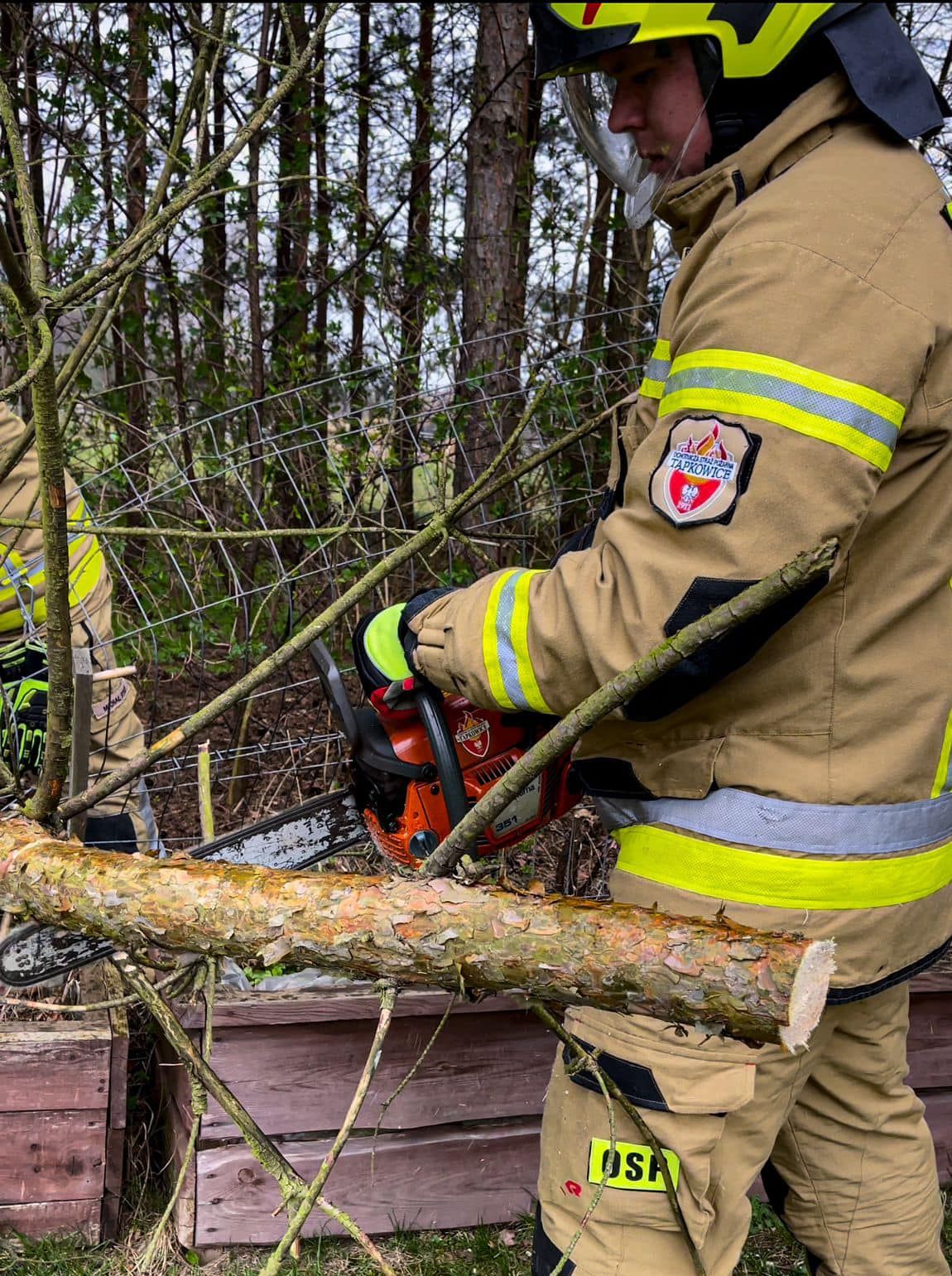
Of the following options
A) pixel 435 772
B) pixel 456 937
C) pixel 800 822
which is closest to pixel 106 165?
pixel 435 772

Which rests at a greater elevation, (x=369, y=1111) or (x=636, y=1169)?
(x=636, y=1169)

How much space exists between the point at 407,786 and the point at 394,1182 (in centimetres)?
127

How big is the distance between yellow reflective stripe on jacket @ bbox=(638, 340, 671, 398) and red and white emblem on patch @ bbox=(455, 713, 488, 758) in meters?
0.65

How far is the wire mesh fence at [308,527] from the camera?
143 inches

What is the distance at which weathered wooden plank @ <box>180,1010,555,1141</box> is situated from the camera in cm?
254

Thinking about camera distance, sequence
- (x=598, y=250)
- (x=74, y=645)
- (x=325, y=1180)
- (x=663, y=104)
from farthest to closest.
Answer: (x=598, y=250) → (x=74, y=645) → (x=663, y=104) → (x=325, y=1180)

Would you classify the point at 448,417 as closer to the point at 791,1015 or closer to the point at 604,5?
the point at 604,5

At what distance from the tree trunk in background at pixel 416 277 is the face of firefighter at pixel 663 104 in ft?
5.62

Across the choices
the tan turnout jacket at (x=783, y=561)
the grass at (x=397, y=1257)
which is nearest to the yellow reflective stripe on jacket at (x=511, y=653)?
the tan turnout jacket at (x=783, y=561)

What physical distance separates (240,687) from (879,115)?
4.11 feet

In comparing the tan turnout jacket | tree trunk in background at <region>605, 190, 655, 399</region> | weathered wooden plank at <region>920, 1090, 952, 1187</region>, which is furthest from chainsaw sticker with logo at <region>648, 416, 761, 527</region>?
tree trunk in background at <region>605, 190, 655, 399</region>

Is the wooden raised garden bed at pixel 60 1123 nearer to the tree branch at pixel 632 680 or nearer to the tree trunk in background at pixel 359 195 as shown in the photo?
the tree branch at pixel 632 680

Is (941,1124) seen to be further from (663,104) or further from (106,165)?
(106,165)

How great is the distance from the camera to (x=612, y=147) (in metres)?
2.26
